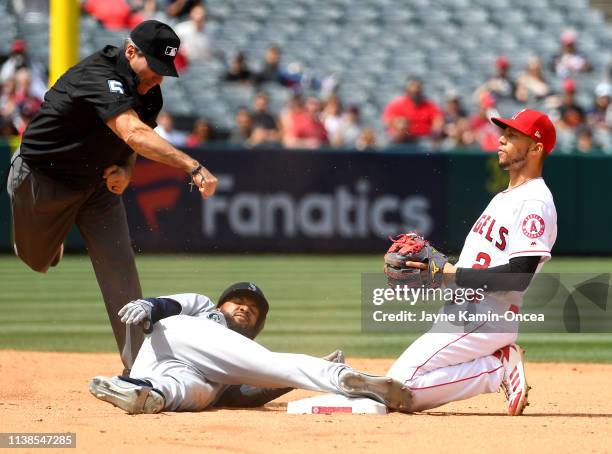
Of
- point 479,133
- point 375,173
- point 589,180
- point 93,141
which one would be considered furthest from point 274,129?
point 93,141

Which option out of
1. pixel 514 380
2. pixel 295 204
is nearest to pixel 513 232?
pixel 514 380

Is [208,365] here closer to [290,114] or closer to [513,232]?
[513,232]

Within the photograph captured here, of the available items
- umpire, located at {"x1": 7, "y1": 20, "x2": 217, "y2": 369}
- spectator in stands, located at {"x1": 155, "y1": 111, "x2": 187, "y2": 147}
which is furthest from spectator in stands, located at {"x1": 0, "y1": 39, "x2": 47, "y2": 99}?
umpire, located at {"x1": 7, "y1": 20, "x2": 217, "y2": 369}

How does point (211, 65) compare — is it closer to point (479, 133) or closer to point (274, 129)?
point (274, 129)

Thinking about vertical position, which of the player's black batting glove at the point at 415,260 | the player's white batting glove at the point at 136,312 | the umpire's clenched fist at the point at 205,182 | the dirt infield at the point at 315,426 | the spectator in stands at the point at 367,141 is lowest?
the dirt infield at the point at 315,426

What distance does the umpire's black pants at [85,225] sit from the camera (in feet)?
21.7

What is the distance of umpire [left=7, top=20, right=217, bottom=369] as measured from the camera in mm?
6133

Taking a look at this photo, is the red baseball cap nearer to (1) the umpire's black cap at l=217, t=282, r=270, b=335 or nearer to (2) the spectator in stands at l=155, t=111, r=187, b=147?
(1) the umpire's black cap at l=217, t=282, r=270, b=335

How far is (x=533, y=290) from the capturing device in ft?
40.6

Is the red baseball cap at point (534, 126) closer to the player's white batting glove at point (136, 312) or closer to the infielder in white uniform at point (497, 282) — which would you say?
the infielder in white uniform at point (497, 282)

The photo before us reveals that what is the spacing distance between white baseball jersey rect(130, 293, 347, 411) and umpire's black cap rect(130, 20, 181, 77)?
1.35 metres

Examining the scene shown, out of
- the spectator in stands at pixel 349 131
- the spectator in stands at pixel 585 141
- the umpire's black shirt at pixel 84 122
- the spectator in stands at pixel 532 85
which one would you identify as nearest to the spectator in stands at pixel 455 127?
the spectator in stands at pixel 532 85

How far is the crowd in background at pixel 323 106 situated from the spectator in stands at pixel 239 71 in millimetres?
16

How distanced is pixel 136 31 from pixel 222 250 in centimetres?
931
